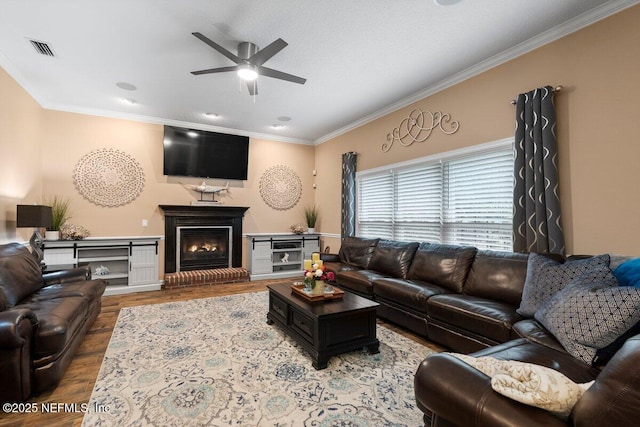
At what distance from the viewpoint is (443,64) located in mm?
3508

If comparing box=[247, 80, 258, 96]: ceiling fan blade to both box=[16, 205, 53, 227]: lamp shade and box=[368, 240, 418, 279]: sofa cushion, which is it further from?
box=[16, 205, 53, 227]: lamp shade

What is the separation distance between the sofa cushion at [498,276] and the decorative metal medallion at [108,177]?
18.2 feet

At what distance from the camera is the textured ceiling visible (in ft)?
8.48

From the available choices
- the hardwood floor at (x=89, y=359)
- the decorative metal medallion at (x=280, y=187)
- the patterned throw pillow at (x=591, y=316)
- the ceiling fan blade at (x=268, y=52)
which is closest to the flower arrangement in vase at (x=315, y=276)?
the hardwood floor at (x=89, y=359)

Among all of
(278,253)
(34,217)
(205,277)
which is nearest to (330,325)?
(205,277)

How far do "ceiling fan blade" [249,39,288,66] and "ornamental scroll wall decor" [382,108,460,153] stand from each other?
2365mm

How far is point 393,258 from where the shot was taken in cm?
405

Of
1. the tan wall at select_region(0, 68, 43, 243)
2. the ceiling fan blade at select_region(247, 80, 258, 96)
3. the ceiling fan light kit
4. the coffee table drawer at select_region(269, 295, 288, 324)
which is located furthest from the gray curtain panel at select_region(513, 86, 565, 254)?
the tan wall at select_region(0, 68, 43, 243)

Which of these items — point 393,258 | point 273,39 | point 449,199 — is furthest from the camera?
point 393,258

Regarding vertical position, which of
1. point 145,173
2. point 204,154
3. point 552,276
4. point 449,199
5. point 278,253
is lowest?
point 278,253

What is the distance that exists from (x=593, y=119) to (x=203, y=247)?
6059 millimetres

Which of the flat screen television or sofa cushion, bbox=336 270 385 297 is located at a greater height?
the flat screen television

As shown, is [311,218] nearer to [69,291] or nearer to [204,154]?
[204,154]

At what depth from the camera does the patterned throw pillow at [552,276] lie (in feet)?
6.72
